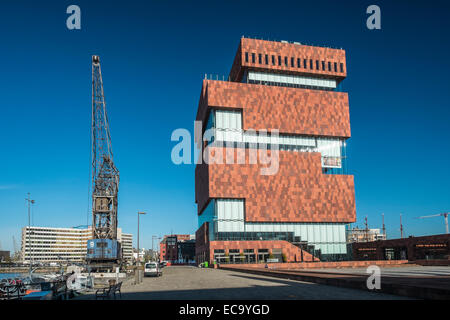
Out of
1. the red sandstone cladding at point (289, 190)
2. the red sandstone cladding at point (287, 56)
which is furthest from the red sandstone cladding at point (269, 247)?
the red sandstone cladding at point (287, 56)

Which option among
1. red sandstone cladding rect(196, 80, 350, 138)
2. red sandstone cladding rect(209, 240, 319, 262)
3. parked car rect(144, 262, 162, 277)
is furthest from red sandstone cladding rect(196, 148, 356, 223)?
parked car rect(144, 262, 162, 277)

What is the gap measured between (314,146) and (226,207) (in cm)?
2720

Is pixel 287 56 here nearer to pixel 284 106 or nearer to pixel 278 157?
pixel 284 106

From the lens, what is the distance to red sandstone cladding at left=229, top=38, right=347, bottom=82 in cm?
9764

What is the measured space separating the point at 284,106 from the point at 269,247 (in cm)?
3295

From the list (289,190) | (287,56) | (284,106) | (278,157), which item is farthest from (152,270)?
(287,56)

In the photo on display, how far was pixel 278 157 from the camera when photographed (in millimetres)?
91812

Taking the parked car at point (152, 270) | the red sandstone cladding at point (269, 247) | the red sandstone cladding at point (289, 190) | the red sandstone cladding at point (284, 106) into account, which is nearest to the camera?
the parked car at point (152, 270)

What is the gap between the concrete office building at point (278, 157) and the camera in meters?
87.9

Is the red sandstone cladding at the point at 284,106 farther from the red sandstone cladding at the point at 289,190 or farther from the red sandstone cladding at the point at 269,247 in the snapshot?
the red sandstone cladding at the point at 269,247

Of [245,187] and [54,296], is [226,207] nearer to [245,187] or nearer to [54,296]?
[245,187]

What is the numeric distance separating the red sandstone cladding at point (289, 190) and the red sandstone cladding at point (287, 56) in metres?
21.6

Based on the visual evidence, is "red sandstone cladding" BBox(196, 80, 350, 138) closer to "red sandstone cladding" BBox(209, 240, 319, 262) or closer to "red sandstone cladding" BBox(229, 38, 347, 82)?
"red sandstone cladding" BBox(229, 38, 347, 82)
